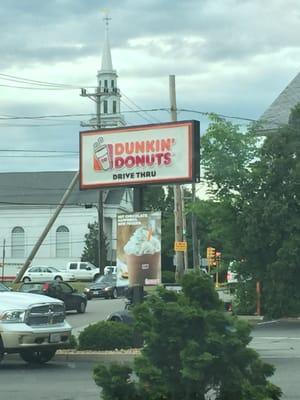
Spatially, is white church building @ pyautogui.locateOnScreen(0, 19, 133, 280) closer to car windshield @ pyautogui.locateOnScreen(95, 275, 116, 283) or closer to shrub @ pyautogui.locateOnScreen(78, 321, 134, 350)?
car windshield @ pyautogui.locateOnScreen(95, 275, 116, 283)

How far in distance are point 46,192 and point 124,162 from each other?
83508 mm

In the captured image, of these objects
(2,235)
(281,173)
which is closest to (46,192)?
(2,235)

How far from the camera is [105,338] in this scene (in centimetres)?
1758

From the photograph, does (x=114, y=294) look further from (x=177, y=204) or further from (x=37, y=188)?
(x=37, y=188)

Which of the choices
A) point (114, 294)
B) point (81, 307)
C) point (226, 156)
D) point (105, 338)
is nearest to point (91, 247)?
point (114, 294)

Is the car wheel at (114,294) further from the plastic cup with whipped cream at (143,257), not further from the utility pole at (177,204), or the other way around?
the plastic cup with whipped cream at (143,257)

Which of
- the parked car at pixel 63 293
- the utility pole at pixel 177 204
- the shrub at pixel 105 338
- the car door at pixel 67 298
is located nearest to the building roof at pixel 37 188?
the utility pole at pixel 177 204

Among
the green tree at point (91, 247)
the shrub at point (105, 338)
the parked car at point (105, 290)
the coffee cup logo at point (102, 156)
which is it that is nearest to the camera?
the shrub at point (105, 338)

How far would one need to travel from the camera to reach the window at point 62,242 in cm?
9962

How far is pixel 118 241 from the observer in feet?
61.7

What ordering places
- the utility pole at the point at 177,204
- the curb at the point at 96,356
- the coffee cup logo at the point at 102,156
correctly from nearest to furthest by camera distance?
1. the curb at the point at 96,356
2. the coffee cup logo at the point at 102,156
3. the utility pole at the point at 177,204

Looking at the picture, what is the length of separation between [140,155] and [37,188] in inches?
3303

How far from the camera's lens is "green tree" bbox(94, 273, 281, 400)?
6.56 m

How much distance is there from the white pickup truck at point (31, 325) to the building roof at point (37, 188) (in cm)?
8312
